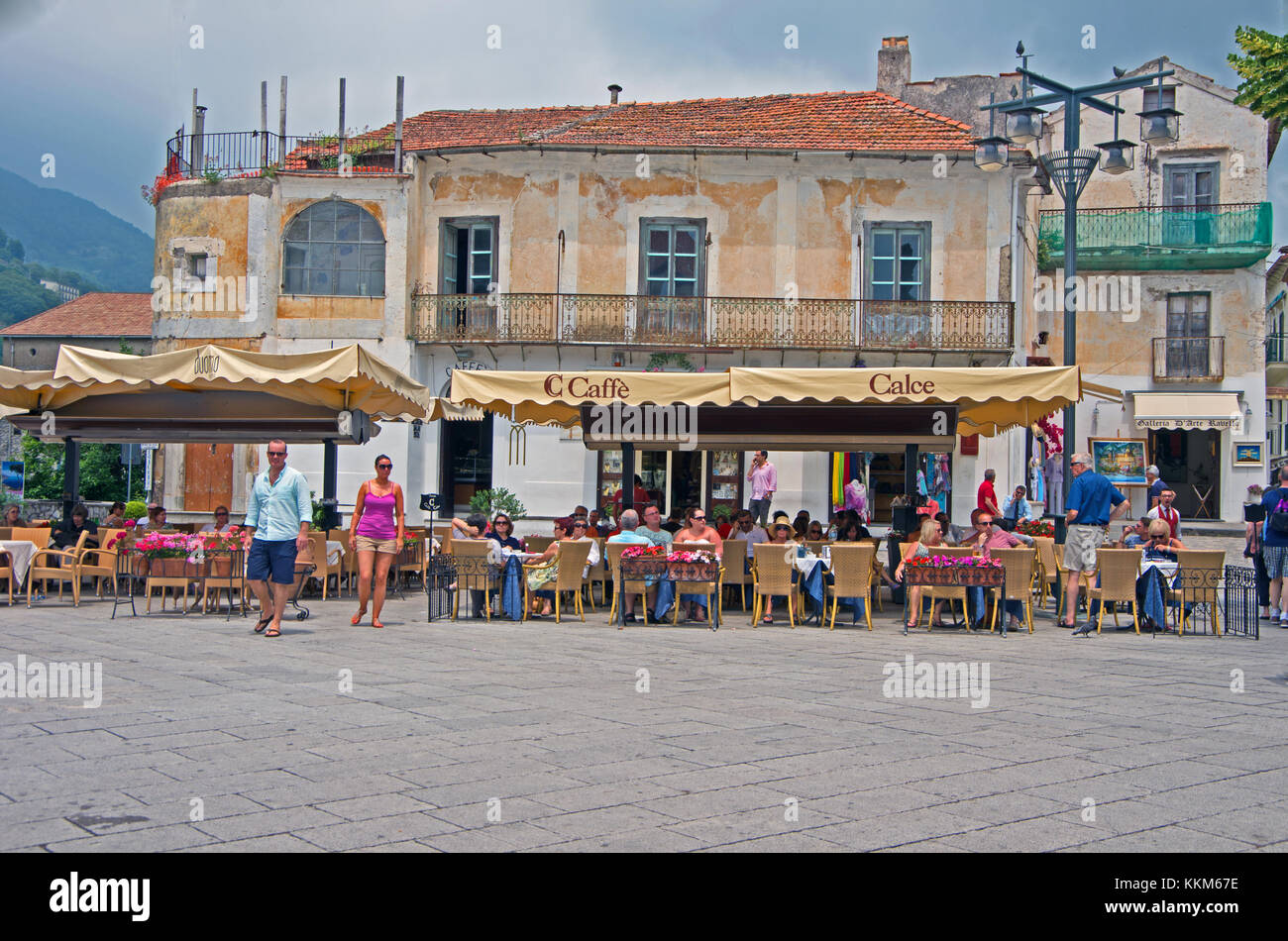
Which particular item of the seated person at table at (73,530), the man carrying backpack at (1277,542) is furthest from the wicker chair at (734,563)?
the seated person at table at (73,530)

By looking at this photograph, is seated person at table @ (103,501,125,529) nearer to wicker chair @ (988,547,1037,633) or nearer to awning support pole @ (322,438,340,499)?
awning support pole @ (322,438,340,499)

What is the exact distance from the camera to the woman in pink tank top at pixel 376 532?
11.7 m

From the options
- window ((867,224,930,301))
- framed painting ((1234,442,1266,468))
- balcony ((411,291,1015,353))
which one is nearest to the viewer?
balcony ((411,291,1015,353))

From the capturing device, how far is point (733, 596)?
14336mm

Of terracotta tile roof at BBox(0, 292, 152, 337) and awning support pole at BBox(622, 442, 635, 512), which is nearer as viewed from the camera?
awning support pole at BBox(622, 442, 635, 512)

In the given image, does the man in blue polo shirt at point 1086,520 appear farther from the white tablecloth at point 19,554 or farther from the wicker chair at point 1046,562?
the white tablecloth at point 19,554

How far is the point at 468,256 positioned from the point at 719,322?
17.8 feet

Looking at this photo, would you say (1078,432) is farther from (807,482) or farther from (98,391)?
A: (98,391)

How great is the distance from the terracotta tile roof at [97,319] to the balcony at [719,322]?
2559cm

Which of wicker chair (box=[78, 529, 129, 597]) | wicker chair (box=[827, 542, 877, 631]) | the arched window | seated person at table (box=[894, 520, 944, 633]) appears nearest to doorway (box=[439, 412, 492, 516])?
the arched window

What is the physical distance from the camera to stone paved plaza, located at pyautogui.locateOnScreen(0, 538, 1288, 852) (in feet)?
15.0

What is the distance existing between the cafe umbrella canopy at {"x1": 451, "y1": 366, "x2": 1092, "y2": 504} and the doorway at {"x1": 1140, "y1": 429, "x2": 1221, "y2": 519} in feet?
59.6

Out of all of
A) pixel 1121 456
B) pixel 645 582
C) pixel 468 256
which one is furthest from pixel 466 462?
pixel 1121 456

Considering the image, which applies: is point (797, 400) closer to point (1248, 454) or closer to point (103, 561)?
point (103, 561)
